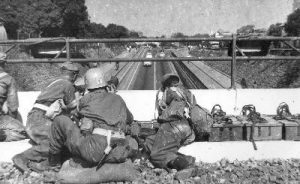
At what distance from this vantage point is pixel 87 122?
5.54m

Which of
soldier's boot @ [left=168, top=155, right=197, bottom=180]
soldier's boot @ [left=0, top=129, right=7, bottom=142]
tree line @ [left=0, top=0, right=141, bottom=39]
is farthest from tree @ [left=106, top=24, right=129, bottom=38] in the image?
soldier's boot @ [left=168, top=155, right=197, bottom=180]

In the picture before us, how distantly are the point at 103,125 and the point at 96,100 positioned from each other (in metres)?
0.38

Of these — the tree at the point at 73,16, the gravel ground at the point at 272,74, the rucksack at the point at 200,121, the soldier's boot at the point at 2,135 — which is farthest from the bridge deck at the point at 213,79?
the tree at the point at 73,16

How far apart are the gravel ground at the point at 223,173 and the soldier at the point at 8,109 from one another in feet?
2.08

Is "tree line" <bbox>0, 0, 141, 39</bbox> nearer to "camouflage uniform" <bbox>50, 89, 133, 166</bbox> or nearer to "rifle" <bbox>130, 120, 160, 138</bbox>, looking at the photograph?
"rifle" <bbox>130, 120, 160, 138</bbox>

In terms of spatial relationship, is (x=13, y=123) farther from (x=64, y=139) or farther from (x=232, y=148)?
(x=232, y=148)

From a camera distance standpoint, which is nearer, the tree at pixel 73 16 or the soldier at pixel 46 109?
the soldier at pixel 46 109

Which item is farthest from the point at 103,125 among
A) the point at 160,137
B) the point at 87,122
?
the point at 160,137

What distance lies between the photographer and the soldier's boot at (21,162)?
5.88 metres

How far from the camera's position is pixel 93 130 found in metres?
5.45

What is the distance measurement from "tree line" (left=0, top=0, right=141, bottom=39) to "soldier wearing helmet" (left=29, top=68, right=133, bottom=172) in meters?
61.0

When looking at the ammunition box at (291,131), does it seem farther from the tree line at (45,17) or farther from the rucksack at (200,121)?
the tree line at (45,17)

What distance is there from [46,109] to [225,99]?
11.7 ft

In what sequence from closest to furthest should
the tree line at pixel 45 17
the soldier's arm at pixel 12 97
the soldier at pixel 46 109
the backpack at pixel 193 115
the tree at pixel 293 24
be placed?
the soldier at pixel 46 109 → the backpack at pixel 193 115 → the soldier's arm at pixel 12 97 → the tree line at pixel 45 17 → the tree at pixel 293 24
